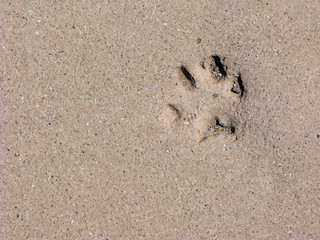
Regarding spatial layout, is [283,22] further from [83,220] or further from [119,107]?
[83,220]

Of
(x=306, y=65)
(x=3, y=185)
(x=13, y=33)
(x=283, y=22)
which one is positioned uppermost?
(x=283, y=22)

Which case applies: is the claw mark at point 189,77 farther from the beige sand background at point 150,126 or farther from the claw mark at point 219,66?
the claw mark at point 219,66

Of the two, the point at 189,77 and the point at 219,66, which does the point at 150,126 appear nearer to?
the point at 189,77

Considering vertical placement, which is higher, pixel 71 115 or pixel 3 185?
pixel 71 115

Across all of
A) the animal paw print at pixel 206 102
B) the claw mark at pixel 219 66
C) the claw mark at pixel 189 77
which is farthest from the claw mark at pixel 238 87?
the claw mark at pixel 189 77

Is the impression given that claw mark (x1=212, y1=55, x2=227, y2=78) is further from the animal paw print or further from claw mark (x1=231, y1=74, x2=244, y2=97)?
claw mark (x1=231, y1=74, x2=244, y2=97)

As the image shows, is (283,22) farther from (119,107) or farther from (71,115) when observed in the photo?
(71,115)

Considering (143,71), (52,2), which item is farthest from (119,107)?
(52,2)
